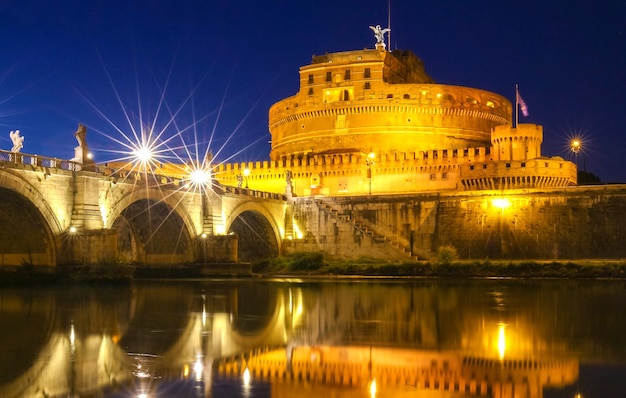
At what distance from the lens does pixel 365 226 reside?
51.6 meters

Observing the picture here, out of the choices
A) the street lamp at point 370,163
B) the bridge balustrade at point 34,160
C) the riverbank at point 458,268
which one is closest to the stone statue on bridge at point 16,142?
the bridge balustrade at point 34,160

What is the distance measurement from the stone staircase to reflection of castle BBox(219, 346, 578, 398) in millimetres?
34153

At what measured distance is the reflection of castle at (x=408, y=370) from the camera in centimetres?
1027

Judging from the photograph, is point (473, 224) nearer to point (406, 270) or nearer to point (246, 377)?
point (406, 270)

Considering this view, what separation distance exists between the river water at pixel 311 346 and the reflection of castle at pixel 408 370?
2cm

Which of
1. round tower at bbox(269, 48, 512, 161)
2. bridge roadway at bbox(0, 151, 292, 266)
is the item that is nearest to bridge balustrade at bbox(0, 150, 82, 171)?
bridge roadway at bbox(0, 151, 292, 266)

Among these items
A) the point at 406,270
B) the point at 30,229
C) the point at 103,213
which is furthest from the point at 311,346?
the point at 406,270

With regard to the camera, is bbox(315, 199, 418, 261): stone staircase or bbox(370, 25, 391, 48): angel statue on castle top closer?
bbox(315, 199, 418, 261): stone staircase

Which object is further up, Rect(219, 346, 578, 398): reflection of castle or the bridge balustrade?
the bridge balustrade

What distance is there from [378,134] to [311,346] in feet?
172

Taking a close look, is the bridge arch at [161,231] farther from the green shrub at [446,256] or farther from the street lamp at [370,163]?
the street lamp at [370,163]

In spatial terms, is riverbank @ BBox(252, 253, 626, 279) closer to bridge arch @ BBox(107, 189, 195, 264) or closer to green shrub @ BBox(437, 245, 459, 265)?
green shrub @ BBox(437, 245, 459, 265)

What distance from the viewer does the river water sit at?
33.8 feet

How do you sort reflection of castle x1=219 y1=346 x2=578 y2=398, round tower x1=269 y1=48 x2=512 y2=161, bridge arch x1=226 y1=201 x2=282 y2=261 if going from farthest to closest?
round tower x1=269 y1=48 x2=512 y2=161, bridge arch x1=226 y1=201 x2=282 y2=261, reflection of castle x1=219 y1=346 x2=578 y2=398
